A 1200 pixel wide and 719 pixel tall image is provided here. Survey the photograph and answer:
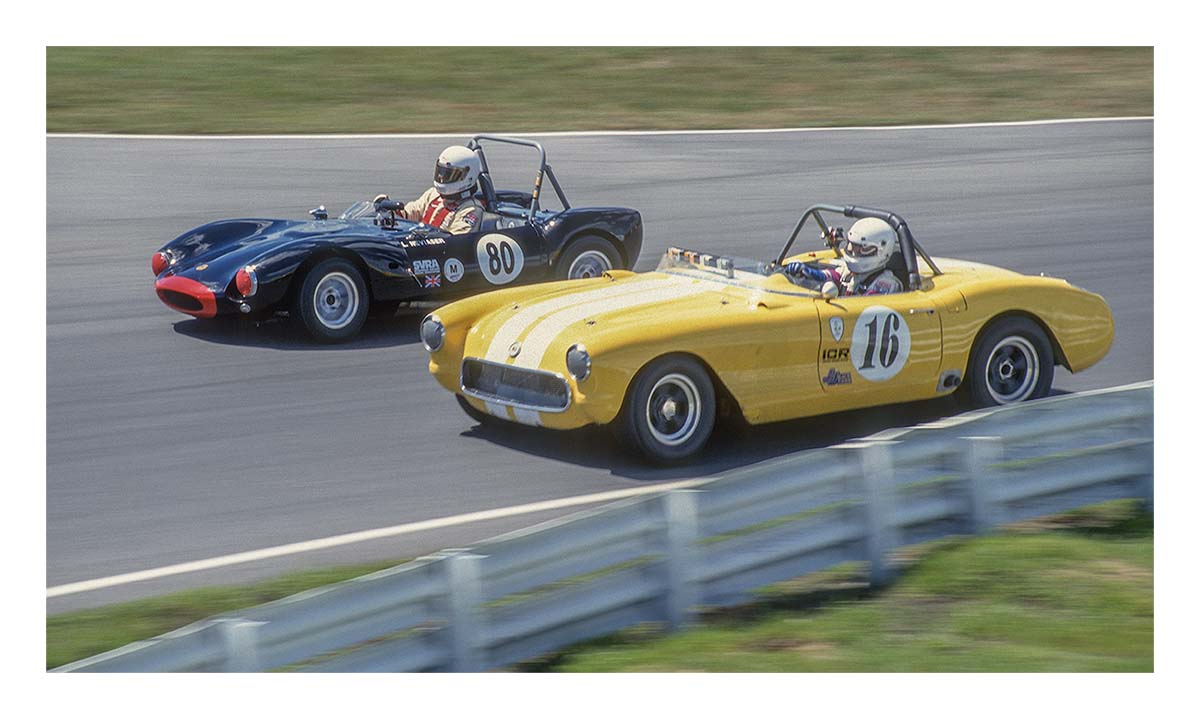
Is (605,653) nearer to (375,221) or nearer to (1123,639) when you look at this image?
(1123,639)

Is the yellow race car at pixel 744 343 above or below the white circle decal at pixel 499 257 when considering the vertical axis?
below

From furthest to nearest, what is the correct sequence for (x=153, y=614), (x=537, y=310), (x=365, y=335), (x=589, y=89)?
(x=589, y=89), (x=365, y=335), (x=537, y=310), (x=153, y=614)

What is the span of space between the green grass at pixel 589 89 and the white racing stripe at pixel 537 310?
14.5 ft

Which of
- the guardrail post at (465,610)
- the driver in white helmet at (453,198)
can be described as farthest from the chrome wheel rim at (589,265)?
the guardrail post at (465,610)

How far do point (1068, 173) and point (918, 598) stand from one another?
33.1ft

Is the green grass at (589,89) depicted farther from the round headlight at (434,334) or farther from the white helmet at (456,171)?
the round headlight at (434,334)

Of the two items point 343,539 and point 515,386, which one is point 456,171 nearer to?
point 515,386

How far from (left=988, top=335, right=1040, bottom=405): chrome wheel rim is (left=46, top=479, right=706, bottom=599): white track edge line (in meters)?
2.22

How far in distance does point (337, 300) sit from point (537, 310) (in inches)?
104

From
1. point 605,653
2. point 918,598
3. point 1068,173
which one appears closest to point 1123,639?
point 918,598

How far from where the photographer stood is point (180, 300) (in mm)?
10297

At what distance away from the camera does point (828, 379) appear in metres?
8.20

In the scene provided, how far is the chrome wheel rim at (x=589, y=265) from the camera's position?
11.4 meters

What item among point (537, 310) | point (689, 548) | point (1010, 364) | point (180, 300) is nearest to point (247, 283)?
point (180, 300)
